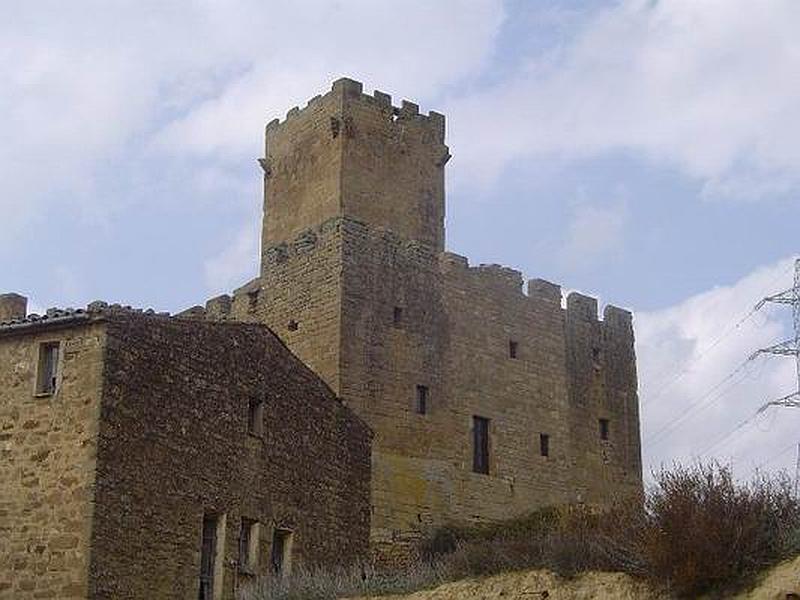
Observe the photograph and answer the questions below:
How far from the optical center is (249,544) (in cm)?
2156

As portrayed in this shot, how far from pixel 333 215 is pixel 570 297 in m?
7.87

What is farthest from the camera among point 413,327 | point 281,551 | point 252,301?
point 252,301

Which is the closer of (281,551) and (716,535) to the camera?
(716,535)

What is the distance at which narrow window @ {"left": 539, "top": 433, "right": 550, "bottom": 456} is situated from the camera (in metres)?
33.2

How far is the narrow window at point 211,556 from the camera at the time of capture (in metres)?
20.5

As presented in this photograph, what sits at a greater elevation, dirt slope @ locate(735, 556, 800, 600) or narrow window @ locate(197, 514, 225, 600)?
narrow window @ locate(197, 514, 225, 600)

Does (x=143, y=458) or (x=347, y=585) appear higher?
(x=143, y=458)

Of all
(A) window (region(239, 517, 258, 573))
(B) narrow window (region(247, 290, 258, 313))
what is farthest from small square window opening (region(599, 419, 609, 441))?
(A) window (region(239, 517, 258, 573))

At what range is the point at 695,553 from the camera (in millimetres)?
15008

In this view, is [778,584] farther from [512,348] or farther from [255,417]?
[512,348]

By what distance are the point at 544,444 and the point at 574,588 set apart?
1739 centimetres

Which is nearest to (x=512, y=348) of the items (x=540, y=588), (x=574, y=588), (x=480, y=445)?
(x=480, y=445)

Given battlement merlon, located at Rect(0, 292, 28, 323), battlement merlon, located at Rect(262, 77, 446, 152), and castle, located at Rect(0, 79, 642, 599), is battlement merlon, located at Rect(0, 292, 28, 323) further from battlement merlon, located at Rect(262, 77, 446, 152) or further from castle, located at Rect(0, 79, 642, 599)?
battlement merlon, located at Rect(262, 77, 446, 152)

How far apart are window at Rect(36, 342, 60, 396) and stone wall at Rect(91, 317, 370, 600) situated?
2.96 feet
